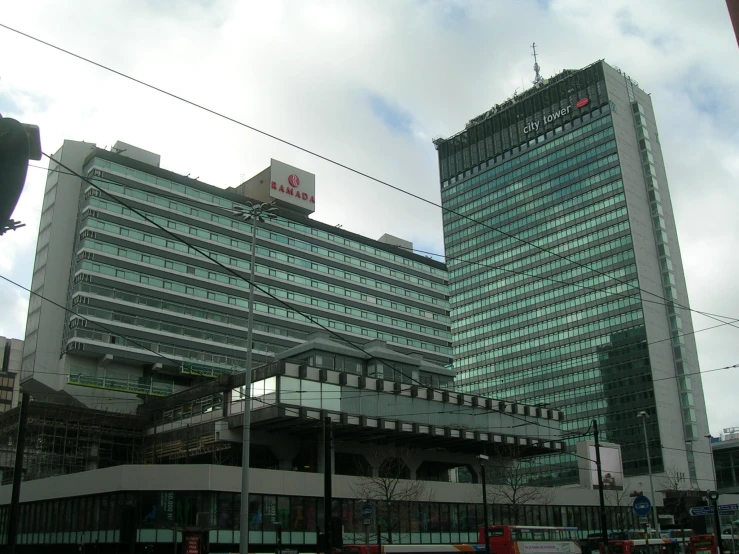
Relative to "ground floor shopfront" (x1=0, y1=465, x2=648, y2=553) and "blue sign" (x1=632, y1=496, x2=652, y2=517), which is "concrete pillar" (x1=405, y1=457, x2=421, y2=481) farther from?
"blue sign" (x1=632, y1=496, x2=652, y2=517)

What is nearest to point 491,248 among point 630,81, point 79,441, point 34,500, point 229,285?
point 630,81

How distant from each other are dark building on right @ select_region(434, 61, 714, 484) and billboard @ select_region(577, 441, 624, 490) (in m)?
46.9

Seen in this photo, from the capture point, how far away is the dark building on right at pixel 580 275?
13238 cm

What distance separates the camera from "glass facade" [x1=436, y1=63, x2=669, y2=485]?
136 metres

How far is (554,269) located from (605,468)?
7361 cm

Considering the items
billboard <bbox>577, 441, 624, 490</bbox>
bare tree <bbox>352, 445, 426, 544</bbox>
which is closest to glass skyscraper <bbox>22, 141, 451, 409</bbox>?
billboard <bbox>577, 441, 624, 490</bbox>

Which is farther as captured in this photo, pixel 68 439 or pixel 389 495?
pixel 68 439

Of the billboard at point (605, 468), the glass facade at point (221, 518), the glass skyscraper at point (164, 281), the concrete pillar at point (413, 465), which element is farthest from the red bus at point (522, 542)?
the glass skyscraper at point (164, 281)

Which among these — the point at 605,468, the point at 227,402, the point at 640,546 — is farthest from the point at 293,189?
the point at 640,546

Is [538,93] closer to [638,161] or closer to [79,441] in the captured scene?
[638,161]

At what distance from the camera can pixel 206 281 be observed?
82688mm

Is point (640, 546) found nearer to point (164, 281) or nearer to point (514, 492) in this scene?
point (514, 492)

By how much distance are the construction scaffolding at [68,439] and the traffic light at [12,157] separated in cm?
6526

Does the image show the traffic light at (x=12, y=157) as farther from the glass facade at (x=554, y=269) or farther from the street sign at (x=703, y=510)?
the glass facade at (x=554, y=269)
